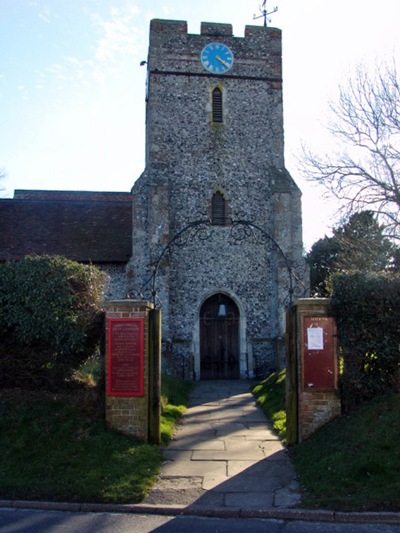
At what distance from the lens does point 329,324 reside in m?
8.84

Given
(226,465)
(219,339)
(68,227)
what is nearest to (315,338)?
(226,465)

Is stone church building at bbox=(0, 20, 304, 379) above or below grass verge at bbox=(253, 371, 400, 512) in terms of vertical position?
above

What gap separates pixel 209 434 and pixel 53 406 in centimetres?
279

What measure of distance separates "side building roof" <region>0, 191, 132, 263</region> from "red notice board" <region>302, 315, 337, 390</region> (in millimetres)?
10549

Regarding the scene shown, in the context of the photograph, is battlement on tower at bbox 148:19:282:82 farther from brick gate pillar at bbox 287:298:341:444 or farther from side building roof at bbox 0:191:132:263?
brick gate pillar at bbox 287:298:341:444

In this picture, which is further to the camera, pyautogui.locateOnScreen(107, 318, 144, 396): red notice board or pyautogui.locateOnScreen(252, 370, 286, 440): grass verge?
pyautogui.locateOnScreen(252, 370, 286, 440): grass verge

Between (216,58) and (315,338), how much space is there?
14578 millimetres

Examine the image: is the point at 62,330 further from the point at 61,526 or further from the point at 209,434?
the point at 61,526

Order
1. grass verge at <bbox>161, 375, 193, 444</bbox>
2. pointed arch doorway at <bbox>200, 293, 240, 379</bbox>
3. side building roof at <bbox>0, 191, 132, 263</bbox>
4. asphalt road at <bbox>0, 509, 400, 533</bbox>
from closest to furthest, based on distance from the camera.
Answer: asphalt road at <bbox>0, 509, 400, 533</bbox>
grass verge at <bbox>161, 375, 193, 444</bbox>
pointed arch doorway at <bbox>200, 293, 240, 379</bbox>
side building roof at <bbox>0, 191, 132, 263</bbox>

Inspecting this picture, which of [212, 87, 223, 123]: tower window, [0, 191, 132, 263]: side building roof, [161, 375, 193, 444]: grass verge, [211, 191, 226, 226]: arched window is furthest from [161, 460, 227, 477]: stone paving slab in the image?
[212, 87, 223, 123]: tower window

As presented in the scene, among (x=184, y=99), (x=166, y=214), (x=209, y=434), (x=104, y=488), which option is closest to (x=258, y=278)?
(x=166, y=214)

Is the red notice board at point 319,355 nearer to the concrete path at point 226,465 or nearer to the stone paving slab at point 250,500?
the concrete path at point 226,465

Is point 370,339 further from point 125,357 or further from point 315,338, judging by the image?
point 125,357

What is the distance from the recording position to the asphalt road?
18.1ft
